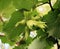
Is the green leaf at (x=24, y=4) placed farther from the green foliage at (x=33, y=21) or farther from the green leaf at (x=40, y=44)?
the green leaf at (x=40, y=44)

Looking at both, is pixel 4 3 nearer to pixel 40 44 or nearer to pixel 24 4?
pixel 24 4

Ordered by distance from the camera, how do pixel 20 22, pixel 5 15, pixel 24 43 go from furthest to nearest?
pixel 24 43
pixel 5 15
pixel 20 22

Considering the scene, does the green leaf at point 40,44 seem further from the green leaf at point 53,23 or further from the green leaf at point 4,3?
the green leaf at point 4,3

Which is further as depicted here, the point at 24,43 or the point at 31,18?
the point at 24,43

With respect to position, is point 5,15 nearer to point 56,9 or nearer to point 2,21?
point 2,21

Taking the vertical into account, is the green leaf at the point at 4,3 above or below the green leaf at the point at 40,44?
above

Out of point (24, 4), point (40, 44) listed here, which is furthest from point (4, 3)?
point (40, 44)

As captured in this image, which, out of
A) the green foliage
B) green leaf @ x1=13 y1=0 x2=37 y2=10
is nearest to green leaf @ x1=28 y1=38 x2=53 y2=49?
the green foliage

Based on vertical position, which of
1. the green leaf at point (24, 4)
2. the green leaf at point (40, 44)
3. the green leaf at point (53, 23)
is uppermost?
the green leaf at point (24, 4)

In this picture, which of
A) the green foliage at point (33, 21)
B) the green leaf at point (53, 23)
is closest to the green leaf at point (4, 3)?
the green foliage at point (33, 21)

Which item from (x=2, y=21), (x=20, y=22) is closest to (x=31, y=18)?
(x=20, y=22)

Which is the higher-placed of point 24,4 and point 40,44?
point 24,4
